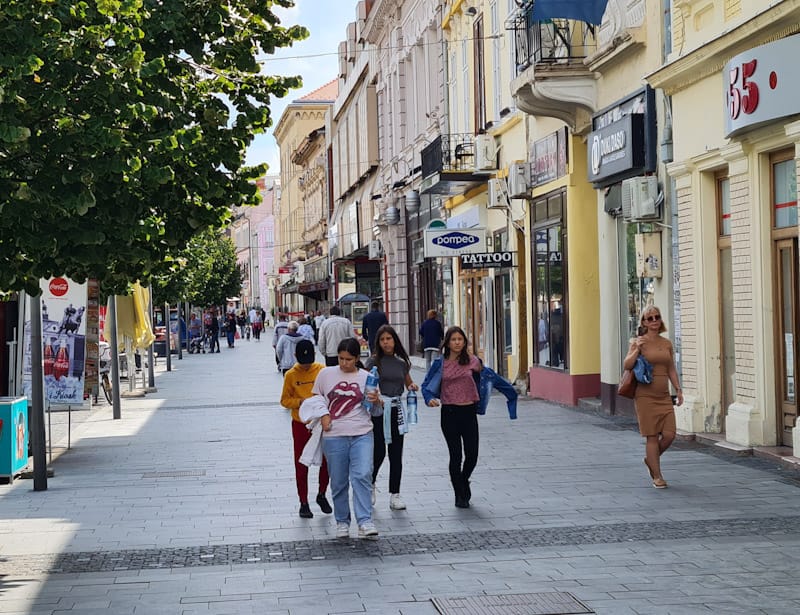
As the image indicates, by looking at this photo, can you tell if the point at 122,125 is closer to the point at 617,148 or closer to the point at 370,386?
the point at 370,386

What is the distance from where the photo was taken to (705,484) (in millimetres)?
11852

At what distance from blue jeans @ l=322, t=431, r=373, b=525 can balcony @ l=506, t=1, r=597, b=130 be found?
35.0 feet

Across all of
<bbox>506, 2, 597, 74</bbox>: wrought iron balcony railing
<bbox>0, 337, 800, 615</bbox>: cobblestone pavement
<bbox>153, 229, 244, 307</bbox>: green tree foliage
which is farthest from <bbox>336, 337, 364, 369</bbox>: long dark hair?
<bbox>506, 2, 597, 74</bbox>: wrought iron balcony railing

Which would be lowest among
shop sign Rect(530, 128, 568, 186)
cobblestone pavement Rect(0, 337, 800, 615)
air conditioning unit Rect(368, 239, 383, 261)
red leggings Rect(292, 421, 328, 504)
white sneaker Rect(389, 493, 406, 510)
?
cobblestone pavement Rect(0, 337, 800, 615)

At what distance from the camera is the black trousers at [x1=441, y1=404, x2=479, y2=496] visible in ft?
36.4

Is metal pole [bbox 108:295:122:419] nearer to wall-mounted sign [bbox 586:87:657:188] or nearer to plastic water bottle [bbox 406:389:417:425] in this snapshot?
wall-mounted sign [bbox 586:87:657:188]

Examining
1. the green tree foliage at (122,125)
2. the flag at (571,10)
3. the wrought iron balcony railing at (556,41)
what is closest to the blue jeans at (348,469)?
the green tree foliage at (122,125)

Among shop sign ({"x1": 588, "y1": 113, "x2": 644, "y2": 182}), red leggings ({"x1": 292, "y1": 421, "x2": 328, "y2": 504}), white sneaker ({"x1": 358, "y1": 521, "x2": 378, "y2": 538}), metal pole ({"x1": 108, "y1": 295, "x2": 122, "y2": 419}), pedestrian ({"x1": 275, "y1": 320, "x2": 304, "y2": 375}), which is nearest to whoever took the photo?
white sneaker ({"x1": 358, "y1": 521, "x2": 378, "y2": 538})

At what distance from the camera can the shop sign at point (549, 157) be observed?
21.3 m

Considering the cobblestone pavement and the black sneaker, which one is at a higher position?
the black sneaker

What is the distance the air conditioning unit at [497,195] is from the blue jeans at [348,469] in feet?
51.0

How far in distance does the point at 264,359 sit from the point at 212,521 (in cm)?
3593

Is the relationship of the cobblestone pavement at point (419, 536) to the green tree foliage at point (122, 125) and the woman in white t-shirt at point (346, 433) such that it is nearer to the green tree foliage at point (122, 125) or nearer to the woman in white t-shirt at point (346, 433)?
the woman in white t-shirt at point (346, 433)

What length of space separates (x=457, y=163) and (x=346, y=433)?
62.0ft
